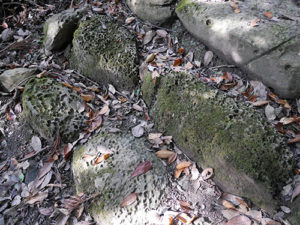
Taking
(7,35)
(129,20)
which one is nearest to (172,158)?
(129,20)

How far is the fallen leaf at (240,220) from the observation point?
2143 mm

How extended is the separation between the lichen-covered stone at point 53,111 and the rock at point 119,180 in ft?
1.10

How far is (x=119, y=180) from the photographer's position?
2482 mm

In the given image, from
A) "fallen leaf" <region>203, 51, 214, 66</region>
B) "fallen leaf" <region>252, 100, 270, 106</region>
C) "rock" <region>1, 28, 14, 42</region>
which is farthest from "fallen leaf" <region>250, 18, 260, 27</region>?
"rock" <region>1, 28, 14, 42</region>

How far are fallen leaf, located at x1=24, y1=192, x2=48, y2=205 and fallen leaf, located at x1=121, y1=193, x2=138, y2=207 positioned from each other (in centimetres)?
91

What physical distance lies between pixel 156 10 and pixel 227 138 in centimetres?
215

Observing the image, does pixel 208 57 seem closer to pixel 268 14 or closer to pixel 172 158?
pixel 268 14

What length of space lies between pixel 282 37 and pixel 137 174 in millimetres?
2027

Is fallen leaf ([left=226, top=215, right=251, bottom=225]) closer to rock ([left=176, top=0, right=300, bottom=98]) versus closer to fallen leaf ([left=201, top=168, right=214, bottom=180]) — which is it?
fallen leaf ([left=201, top=168, right=214, bottom=180])

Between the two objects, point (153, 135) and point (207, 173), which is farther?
point (153, 135)

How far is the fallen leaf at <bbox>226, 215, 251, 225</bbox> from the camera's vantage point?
2143mm

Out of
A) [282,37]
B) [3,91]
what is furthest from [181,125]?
[3,91]

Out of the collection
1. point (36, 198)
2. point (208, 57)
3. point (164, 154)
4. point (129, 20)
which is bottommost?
point (36, 198)

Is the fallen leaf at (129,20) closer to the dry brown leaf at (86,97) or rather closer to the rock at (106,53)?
the rock at (106,53)
